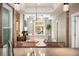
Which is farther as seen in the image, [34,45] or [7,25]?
[34,45]

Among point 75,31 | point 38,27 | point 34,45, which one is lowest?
point 34,45

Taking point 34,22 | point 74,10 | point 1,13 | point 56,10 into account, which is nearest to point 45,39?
point 34,22

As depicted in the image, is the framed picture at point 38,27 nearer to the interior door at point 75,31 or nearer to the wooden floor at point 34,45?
the wooden floor at point 34,45

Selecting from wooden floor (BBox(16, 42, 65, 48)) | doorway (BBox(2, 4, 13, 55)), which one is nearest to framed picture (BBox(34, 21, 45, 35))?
wooden floor (BBox(16, 42, 65, 48))

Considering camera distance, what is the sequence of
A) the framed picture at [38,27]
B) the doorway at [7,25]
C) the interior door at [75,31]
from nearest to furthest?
the doorway at [7,25] → the interior door at [75,31] → the framed picture at [38,27]

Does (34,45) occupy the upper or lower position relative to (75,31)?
lower

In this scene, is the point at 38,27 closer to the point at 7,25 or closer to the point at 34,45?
the point at 34,45

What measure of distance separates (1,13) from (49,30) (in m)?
1.16

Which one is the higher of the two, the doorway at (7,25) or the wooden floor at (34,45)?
the doorway at (7,25)

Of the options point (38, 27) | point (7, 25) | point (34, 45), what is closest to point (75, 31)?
point (38, 27)

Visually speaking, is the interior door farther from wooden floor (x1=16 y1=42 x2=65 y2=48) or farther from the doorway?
the doorway

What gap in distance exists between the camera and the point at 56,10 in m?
3.00

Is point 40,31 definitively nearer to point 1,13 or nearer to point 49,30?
point 49,30

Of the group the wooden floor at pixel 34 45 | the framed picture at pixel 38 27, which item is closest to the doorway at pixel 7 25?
the wooden floor at pixel 34 45
